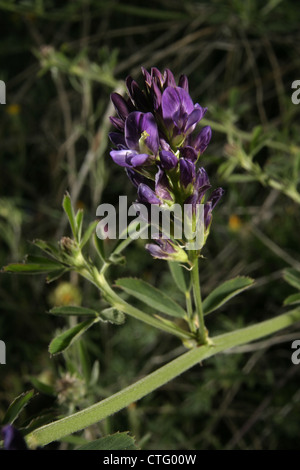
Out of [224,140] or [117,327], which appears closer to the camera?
[117,327]

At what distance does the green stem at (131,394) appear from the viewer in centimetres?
109

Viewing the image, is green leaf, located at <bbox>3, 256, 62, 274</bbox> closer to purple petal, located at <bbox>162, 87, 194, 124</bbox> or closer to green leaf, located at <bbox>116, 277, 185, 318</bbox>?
green leaf, located at <bbox>116, 277, 185, 318</bbox>

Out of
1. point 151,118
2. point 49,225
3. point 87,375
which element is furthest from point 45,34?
point 151,118

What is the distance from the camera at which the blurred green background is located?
2232 mm

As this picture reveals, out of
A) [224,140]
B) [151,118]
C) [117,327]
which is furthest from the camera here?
[224,140]

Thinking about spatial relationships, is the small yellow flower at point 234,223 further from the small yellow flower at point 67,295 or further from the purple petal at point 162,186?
the purple petal at point 162,186

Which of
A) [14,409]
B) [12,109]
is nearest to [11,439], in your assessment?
[14,409]

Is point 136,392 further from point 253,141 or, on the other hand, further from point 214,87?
point 214,87

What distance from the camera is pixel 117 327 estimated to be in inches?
105

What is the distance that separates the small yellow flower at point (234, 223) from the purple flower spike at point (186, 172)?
5.25ft

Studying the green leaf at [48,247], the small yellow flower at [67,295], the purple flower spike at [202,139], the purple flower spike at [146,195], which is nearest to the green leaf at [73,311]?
the green leaf at [48,247]

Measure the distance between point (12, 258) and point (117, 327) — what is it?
2.21 ft

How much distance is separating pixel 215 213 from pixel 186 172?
139cm

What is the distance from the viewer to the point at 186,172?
1.00m
